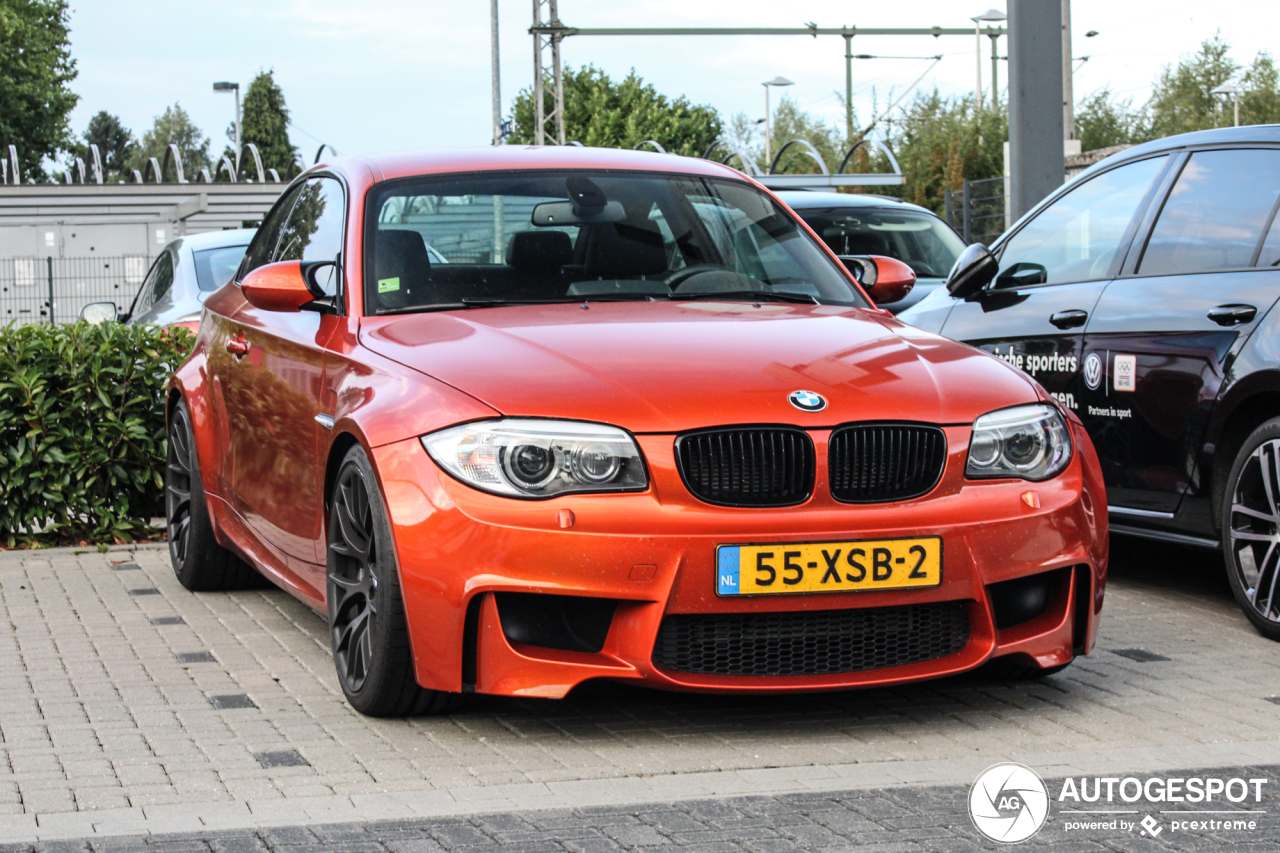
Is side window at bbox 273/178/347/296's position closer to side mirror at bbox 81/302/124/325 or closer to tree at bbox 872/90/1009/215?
side mirror at bbox 81/302/124/325

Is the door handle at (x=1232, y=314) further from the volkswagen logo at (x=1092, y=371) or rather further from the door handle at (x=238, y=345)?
the door handle at (x=238, y=345)

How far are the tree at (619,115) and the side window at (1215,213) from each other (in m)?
64.5

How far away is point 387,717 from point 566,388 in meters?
1.09

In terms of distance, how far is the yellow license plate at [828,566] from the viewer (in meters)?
4.06

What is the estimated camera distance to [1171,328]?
19.5ft

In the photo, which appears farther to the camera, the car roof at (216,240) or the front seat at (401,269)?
the car roof at (216,240)

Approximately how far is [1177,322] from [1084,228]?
87 cm

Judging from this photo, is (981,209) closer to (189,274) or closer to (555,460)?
(189,274)

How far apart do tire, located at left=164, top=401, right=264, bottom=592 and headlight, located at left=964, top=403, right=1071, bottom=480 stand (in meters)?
3.48

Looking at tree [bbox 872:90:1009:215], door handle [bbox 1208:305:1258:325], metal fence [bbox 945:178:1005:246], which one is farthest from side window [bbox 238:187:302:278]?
tree [bbox 872:90:1009:215]

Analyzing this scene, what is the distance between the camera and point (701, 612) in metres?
4.07

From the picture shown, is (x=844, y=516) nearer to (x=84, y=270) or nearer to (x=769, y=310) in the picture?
(x=769, y=310)

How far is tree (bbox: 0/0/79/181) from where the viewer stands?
57.0 m

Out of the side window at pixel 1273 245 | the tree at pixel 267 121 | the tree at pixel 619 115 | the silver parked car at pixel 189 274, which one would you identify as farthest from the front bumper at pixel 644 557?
the tree at pixel 267 121
